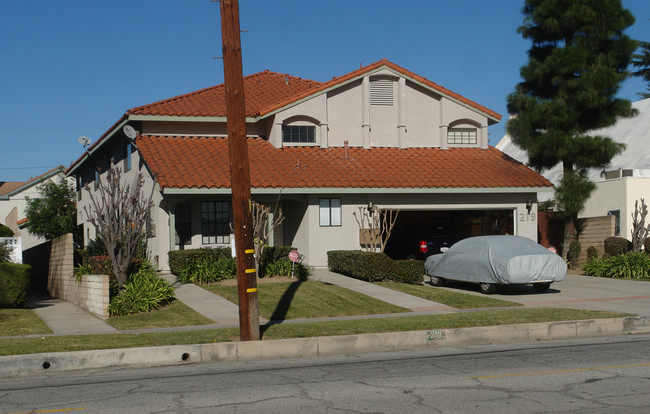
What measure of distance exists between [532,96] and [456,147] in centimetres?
363

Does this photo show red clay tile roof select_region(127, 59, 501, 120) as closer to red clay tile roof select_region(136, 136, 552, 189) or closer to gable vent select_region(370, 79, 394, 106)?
gable vent select_region(370, 79, 394, 106)

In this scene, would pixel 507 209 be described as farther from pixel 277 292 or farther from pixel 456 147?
pixel 277 292

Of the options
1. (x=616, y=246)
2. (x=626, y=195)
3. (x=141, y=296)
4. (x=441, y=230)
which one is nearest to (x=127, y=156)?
(x=141, y=296)

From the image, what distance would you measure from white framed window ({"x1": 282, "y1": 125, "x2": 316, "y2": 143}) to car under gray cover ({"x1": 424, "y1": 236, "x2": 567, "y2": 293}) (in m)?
8.08

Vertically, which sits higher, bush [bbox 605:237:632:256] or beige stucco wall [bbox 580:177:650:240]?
beige stucco wall [bbox 580:177:650:240]

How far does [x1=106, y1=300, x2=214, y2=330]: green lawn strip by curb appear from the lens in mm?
14523

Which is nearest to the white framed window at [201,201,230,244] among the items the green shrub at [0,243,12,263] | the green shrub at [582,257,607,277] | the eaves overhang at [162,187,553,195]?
the eaves overhang at [162,187,553,195]

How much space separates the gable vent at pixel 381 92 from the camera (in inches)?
1046

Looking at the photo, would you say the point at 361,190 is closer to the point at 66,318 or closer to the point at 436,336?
the point at 66,318

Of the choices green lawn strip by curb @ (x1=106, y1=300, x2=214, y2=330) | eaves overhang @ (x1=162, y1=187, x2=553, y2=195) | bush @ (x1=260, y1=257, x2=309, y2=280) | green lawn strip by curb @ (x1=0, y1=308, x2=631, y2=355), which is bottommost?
green lawn strip by curb @ (x1=106, y1=300, x2=214, y2=330)

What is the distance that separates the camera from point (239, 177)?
39.2ft

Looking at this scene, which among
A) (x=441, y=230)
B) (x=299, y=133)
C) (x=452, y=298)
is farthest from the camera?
(x=299, y=133)

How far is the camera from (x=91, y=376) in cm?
996

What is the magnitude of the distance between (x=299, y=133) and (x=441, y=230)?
6.29m
